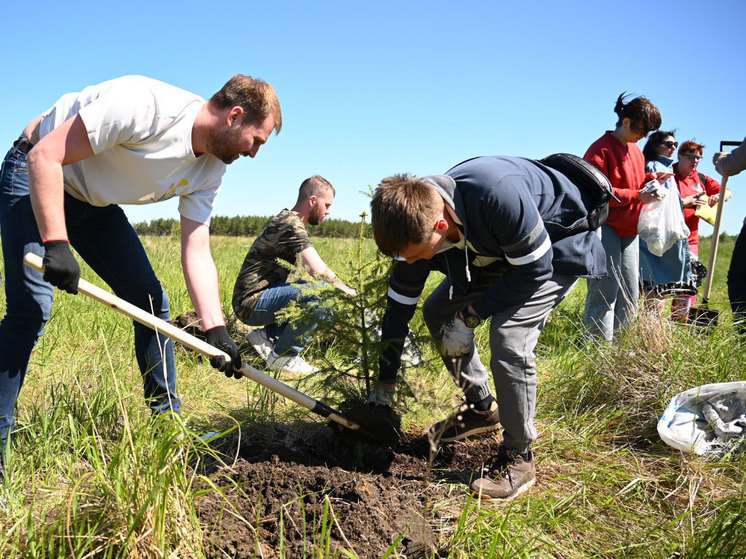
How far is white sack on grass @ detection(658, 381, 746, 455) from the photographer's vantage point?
291cm

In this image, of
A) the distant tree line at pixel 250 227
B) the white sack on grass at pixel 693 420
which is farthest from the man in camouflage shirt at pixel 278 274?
Result: the distant tree line at pixel 250 227

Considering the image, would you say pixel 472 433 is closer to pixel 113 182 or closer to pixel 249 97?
pixel 249 97

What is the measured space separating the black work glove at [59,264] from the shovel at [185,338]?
5 centimetres

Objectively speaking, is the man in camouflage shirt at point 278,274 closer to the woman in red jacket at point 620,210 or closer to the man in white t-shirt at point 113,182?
the man in white t-shirt at point 113,182

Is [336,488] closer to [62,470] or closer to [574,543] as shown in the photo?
[574,543]

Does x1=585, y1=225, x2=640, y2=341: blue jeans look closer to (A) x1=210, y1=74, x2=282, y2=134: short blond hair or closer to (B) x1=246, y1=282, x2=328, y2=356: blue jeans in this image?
(B) x1=246, y1=282, x2=328, y2=356: blue jeans

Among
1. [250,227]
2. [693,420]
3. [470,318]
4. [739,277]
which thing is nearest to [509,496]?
[470,318]

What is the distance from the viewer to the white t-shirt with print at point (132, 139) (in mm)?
2268

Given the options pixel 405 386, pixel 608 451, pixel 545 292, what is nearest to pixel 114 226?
pixel 405 386

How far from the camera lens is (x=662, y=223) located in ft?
15.4

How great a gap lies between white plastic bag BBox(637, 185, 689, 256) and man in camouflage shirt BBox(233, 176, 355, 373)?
2.75m

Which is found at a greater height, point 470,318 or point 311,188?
point 311,188

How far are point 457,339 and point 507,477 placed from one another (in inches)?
27.4

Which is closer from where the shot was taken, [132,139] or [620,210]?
[132,139]
